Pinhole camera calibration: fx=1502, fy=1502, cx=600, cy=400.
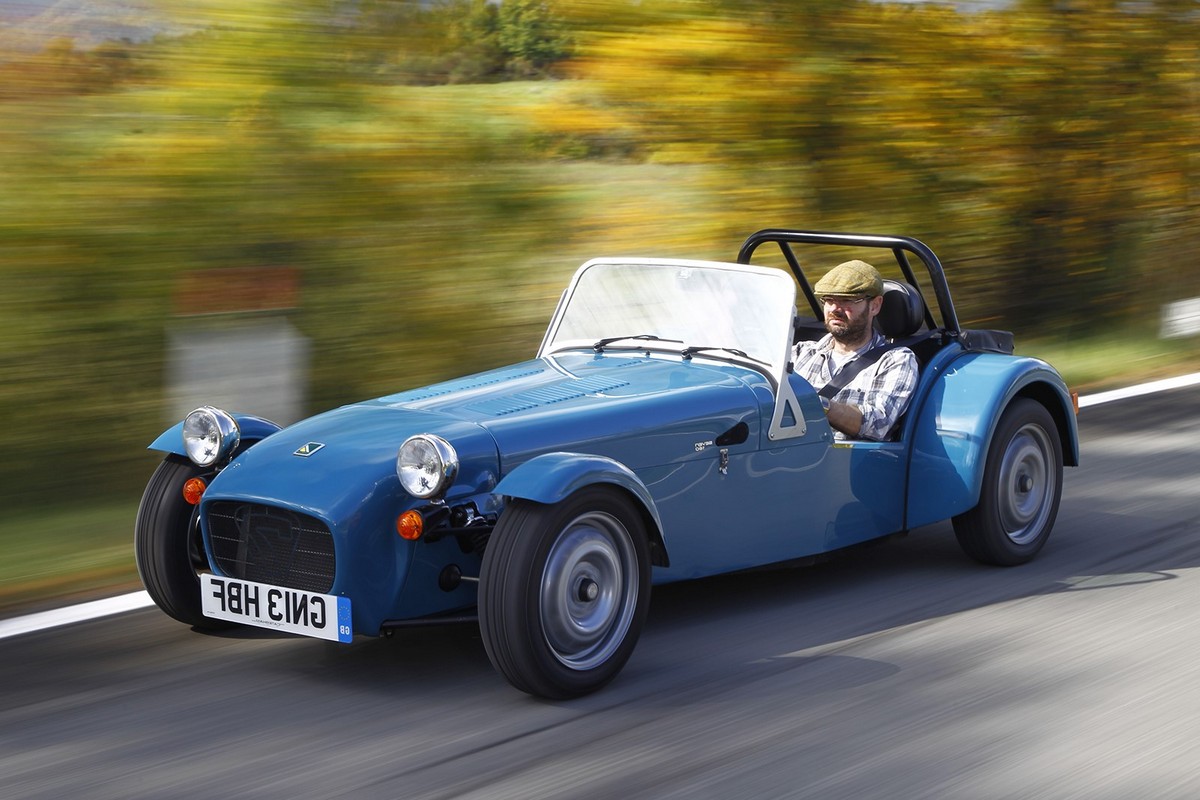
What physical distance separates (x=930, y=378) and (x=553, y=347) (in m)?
1.57

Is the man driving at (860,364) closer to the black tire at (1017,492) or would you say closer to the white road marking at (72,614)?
the black tire at (1017,492)

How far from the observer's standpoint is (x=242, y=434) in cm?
536

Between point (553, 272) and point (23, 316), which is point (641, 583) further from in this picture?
point (553, 272)

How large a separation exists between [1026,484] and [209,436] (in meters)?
3.36

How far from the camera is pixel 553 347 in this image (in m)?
6.09

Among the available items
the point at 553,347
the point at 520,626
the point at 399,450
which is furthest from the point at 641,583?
the point at 553,347

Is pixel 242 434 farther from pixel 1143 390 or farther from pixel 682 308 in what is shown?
pixel 1143 390

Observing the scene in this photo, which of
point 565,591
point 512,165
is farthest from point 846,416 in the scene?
point 512,165

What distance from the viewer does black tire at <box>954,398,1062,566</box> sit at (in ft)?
19.9

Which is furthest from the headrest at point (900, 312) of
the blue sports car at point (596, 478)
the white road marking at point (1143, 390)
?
the white road marking at point (1143, 390)

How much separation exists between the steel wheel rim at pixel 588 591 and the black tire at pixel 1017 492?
1.98 meters

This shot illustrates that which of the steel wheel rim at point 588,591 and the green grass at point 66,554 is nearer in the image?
the steel wheel rim at point 588,591

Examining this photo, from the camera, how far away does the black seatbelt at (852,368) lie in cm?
623

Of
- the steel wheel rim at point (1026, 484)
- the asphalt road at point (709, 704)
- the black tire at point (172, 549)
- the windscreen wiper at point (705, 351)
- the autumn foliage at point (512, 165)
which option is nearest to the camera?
the asphalt road at point (709, 704)
